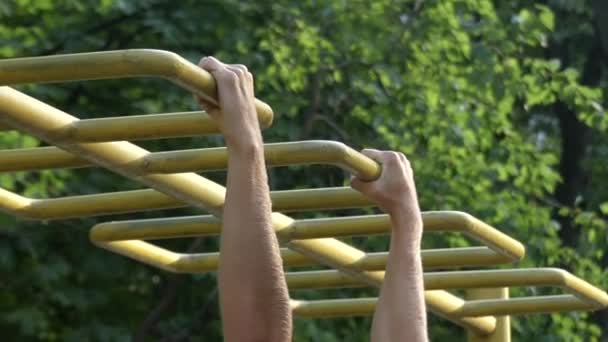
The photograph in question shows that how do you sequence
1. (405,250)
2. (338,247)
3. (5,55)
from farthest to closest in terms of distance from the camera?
(5,55), (338,247), (405,250)

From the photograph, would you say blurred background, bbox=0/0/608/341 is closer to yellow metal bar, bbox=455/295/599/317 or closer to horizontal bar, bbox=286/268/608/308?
yellow metal bar, bbox=455/295/599/317

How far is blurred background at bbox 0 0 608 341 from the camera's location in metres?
7.98

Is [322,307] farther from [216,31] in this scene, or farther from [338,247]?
[216,31]

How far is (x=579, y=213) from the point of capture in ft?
27.2

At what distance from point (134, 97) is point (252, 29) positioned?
0.66 m

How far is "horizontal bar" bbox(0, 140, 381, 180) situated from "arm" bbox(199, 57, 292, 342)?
32 centimetres

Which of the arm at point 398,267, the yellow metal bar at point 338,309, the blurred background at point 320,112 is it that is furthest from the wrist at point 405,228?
the blurred background at point 320,112

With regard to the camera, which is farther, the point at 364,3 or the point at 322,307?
the point at 364,3

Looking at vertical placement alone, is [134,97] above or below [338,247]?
above

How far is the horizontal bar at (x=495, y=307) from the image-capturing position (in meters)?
4.01

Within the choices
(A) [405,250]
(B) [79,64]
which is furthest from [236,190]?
(A) [405,250]

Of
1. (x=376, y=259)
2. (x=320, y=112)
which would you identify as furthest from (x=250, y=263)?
(x=320, y=112)

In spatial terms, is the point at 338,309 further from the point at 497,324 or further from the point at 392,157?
the point at 392,157

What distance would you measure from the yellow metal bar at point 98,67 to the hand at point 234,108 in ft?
0.22
